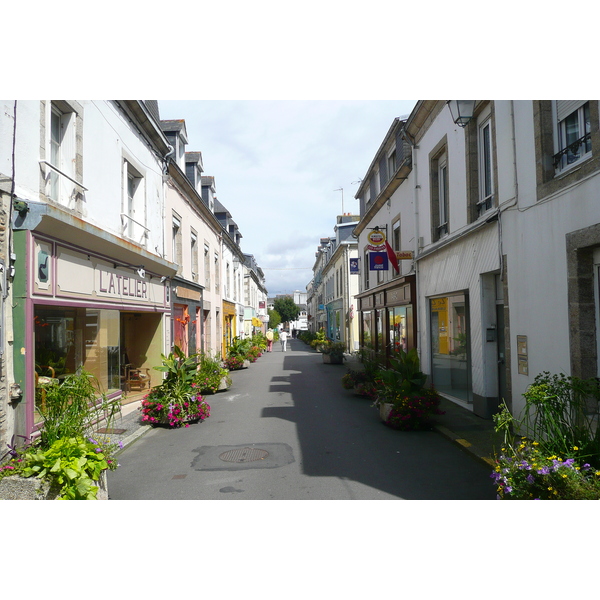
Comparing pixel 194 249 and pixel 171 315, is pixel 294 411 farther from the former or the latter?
pixel 194 249

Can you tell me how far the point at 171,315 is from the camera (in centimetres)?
1315

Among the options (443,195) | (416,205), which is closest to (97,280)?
(443,195)

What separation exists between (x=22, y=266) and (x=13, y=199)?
775 mm

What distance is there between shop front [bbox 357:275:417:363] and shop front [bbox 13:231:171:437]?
5814mm

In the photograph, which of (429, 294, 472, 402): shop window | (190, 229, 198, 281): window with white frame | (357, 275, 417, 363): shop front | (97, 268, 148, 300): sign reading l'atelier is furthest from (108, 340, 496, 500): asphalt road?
(190, 229, 198, 281): window with white frame

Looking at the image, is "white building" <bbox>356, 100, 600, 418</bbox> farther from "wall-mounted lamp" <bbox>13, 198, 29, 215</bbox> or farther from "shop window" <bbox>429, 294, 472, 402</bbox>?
"wall-mounted lamp" <bbox>13, 198, 29, 215</bbox>

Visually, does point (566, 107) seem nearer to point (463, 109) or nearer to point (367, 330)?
point (463, 109)

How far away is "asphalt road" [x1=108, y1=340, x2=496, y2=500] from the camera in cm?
488

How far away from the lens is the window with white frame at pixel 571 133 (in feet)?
18.7

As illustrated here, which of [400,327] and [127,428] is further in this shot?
[400,327]

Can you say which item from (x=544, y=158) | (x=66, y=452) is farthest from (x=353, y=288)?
(x=66, y=452)

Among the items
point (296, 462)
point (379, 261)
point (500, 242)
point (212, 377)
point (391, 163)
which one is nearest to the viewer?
point (296, 462)

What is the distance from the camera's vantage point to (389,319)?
16422 mm

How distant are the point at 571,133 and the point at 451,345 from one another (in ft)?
17.9
